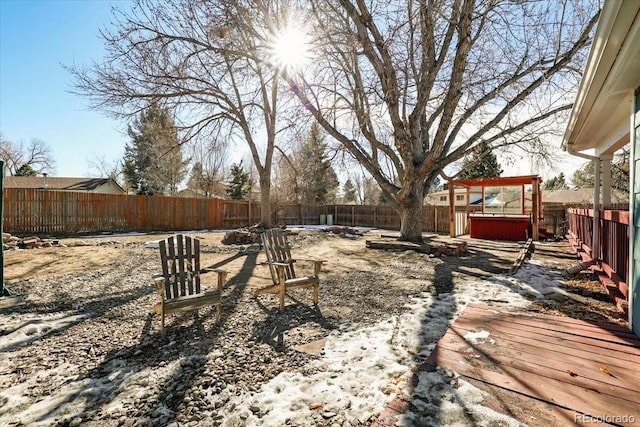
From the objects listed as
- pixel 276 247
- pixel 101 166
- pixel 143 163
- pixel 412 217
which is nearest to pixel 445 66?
pixel 412 217

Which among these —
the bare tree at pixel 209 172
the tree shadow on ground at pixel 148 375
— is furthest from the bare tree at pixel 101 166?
the tree shadow on ground at pixel 148 375

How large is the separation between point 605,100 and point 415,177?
5.57m

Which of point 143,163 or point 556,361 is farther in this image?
point 143,163

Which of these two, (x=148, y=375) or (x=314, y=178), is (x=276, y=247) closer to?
(x=148, y=375)

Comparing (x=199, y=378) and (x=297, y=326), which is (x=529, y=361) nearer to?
(x=297, y=326)

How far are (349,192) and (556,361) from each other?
34.2 metres

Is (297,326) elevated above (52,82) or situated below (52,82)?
below

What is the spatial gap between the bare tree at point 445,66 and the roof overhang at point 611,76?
97.5 inches

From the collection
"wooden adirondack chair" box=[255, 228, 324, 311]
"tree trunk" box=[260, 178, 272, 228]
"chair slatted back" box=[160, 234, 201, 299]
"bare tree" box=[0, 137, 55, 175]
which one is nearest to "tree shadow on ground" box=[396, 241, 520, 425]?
"wooden adirondack chair" box=[255, 228, 324, 311]

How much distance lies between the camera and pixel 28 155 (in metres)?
33.8

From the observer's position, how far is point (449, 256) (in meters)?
7.46

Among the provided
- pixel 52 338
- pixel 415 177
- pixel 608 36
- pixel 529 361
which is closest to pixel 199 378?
pixel 52 338

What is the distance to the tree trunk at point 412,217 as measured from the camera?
29.3ft

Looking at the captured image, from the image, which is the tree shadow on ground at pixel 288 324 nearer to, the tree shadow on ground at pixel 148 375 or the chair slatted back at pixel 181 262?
the tree shadow on ground at pixel 148 375
